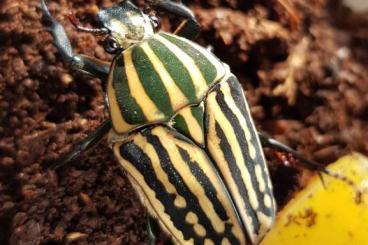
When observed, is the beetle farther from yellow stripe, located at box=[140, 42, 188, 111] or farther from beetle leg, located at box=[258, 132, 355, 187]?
beetle leg, located at box=[258, 132, 355, 187]

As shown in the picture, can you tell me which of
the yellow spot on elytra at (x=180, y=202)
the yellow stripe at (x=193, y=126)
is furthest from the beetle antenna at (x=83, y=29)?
the yellow spot on elytra at (x=180, y=202)

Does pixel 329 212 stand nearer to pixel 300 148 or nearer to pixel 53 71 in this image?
pixel 300 148

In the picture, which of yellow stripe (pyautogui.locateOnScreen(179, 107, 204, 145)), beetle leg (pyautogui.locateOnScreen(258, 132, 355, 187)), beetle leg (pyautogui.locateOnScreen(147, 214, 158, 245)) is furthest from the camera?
beetle leg (pyautogui.locateOnScreen(258, 132, 355, 187))

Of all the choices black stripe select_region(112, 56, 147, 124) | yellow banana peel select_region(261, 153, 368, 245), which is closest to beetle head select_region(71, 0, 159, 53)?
black stripe select_region(112, 56, 147, 124)

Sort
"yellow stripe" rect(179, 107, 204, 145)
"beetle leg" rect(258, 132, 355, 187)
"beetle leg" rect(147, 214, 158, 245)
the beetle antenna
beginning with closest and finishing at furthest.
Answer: "yellow stripe" rect(179, 107, 204, 145)
"beetle leg" rect(147, 214, 158, 245)
the beetle antenna
"beetle leg" rect(258, 132, 355, 187)

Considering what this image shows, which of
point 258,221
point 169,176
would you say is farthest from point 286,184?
point 169,176

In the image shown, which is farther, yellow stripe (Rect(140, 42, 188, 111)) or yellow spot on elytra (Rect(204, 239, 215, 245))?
yellow stripe (Rect(140, 42, 188, 111))

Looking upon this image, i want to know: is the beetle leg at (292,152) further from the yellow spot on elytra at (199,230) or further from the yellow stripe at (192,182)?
the yellow spot on elytra at (199,230)

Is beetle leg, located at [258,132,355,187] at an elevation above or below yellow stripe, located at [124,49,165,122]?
below

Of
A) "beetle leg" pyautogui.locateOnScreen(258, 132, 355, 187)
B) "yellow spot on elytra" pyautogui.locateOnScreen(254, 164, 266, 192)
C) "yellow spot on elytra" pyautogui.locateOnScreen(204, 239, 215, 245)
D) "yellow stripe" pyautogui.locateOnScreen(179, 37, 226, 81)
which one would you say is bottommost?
"yellow spot on elytra" pyautogui.locateOnScreen(204, 239, 215, 245)
